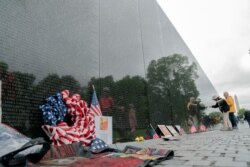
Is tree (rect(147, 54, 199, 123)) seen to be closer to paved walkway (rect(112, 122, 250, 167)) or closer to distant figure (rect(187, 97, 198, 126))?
distant figure (rect(187, 97, 198, 126))

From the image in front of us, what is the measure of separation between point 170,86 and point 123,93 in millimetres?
5337

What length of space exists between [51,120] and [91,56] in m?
2.23

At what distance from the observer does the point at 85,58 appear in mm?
5852

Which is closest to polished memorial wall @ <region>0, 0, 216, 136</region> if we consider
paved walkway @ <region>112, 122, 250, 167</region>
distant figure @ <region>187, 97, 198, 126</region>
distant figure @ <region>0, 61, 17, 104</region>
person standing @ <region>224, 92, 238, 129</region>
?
distant figure @ <region>0, 61, 17, 104</region>

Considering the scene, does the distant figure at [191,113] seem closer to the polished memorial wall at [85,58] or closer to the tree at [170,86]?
the tree at [170,86]

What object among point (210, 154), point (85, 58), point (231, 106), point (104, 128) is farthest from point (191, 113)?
point (210, 154)

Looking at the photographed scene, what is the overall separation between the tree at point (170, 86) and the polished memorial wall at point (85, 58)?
48 millimetres

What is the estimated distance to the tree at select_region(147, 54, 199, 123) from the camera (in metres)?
9.98

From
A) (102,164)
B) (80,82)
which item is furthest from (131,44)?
(102,164)

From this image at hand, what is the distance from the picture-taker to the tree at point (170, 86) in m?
9.98

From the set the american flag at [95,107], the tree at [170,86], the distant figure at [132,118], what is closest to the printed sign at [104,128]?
the american flag at [95,107]

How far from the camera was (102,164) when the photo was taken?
255cm

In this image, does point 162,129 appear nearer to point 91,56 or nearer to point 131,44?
point 131,44

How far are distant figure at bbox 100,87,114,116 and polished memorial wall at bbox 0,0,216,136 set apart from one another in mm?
47
